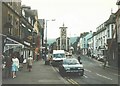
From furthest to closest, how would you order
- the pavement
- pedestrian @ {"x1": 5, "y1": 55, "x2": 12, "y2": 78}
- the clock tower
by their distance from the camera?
the clock tower < pedestrian @ {"x1": 5, "y1": 55, "x2": 12, "y2": 78} < the pavement

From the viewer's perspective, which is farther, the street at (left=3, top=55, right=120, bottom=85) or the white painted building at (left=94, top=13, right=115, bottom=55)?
the white painted building at (left=94, top=13, right=115, bottom=55)

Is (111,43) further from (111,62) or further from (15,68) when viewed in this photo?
→ (15,68)

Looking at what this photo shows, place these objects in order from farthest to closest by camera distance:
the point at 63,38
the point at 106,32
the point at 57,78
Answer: the point at 63,38 → the point at 106,32 → the point at 57,78

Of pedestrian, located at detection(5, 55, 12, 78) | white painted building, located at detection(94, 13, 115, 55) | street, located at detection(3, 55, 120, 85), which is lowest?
street, located at detection(3, 55, 120, 85)

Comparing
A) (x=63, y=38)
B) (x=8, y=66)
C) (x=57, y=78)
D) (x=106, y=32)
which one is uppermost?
(x=63, y=38)

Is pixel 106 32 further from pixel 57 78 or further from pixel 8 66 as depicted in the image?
pixel 8 66

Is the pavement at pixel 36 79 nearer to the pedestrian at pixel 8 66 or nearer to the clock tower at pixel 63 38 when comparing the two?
the pedestrian at pixel 8 66

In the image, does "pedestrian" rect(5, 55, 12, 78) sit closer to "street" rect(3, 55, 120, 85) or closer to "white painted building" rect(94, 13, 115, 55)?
"street" rect(3, 55, 120, 85)

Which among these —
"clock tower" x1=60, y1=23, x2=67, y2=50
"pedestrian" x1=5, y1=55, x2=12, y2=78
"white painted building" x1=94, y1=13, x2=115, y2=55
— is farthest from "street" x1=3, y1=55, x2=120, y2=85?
"clock tower" x1=60, y1=23, x2=67, y2=50

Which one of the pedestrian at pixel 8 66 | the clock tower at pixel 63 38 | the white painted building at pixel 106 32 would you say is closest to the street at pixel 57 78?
the pedestrian at pixel 8 66

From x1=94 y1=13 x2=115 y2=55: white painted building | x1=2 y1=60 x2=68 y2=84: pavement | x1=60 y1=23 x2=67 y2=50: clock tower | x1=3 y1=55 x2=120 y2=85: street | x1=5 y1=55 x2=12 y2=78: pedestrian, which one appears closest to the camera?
x1=2 y1=60 x2=68 y2=84: pavement

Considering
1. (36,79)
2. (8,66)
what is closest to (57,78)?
(36,79)

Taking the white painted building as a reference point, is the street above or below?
below

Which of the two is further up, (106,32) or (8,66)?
(106,32)
